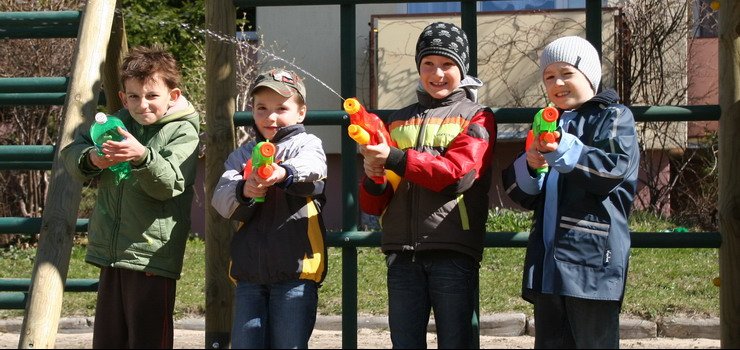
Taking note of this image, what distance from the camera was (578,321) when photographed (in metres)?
3.57

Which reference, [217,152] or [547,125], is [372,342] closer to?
[217,152]

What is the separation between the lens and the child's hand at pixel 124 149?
376cm

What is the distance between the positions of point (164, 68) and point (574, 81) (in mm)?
1467

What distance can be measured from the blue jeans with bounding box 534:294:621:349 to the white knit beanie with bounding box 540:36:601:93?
2.33 ft

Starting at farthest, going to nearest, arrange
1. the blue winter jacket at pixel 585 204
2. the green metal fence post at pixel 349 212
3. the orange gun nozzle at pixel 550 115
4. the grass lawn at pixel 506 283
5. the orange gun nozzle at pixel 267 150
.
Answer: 1. the grass lawn at pixel 506 283
2. the green metal fence post at pixel 349 212
3. the orange gun nozzle at pixel 267 150
4. the blue winter jacket at pixel 585 204
5. the orange gun nozzle at pixel 550 115

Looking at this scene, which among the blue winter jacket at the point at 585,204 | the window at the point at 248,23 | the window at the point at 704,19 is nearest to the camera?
the blue winter jacket at the point at 585,204

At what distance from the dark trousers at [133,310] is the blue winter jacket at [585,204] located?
A: 1.27m

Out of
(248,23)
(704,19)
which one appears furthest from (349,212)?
(248,23)

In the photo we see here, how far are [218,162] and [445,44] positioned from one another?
101 centimetres

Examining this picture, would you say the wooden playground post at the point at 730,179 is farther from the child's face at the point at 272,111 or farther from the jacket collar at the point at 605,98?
the child's face at the point at 272,111

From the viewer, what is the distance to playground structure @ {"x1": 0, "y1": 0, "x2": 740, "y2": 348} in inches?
158

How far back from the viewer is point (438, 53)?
3893mm

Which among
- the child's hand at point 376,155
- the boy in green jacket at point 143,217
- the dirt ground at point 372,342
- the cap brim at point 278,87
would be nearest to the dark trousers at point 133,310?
the boy in green jacket at point 143,217

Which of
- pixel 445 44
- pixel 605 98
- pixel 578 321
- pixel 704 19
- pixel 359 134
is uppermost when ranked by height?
pixel 704 19
